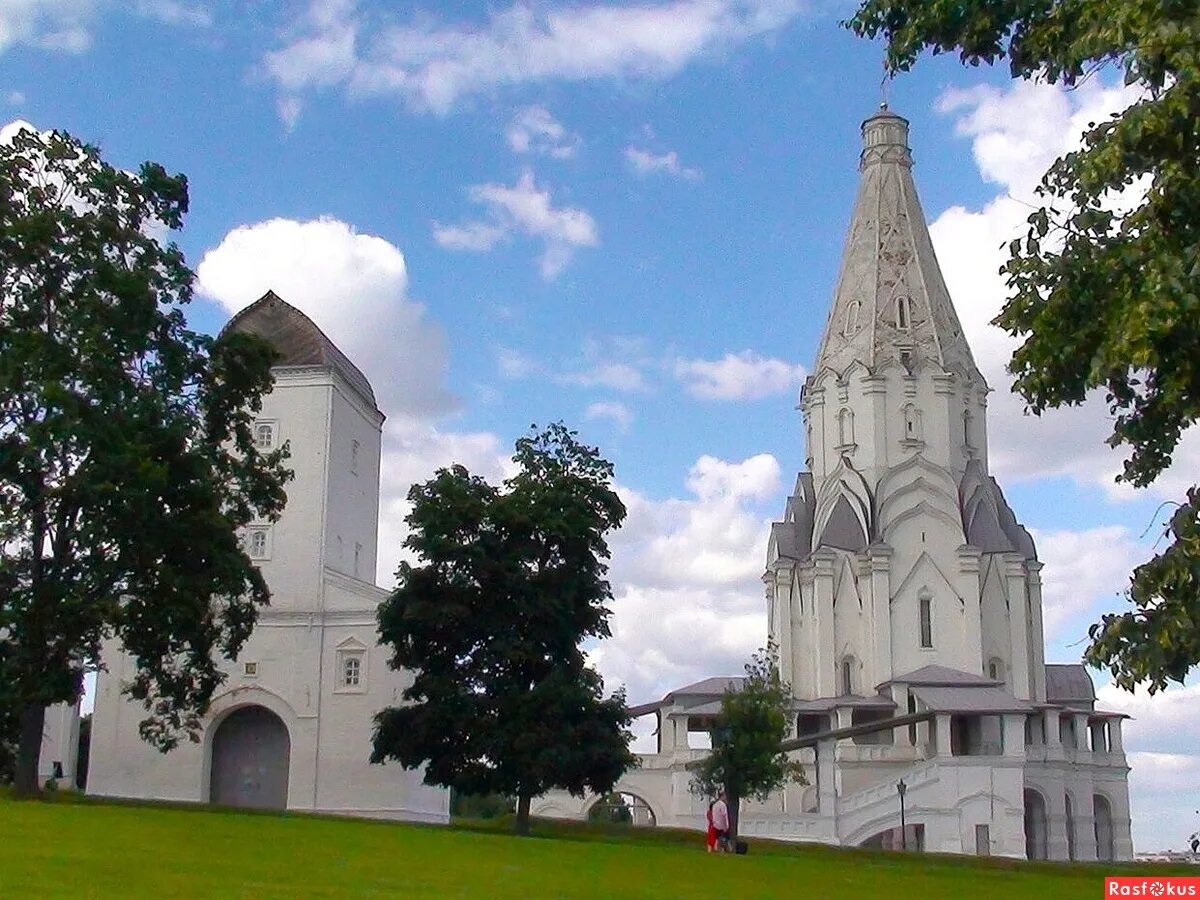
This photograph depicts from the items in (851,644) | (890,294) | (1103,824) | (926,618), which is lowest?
(1103,824)

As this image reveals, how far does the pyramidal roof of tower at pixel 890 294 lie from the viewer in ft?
218

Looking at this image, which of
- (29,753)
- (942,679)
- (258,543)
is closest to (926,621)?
(942,679)

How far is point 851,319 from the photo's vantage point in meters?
67.9

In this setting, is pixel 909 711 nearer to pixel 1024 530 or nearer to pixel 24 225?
pixel 1024 530

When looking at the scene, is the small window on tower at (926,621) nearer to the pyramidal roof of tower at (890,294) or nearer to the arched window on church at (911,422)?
the arched window on church at (911,422)

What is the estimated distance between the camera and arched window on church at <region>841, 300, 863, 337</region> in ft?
222

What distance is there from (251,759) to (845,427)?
33.0 meters

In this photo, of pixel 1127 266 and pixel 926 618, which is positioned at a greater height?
pixel 926 618

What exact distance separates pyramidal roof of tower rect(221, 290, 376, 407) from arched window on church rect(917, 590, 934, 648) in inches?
1046

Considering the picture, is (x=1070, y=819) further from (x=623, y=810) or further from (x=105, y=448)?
(x=105, y=448)

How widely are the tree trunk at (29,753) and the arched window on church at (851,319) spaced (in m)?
46.0

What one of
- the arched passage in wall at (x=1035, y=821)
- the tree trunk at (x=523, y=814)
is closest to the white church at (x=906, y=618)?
the arched passage in wall at (x=1035, y=821)

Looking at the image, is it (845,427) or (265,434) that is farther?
(845,427)

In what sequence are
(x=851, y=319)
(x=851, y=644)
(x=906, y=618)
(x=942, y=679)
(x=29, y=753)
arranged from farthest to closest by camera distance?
(x=851, y=319) < (x=851, y=644) < (x=906, y=618) < (x=942, y=679) < (x=29, y=753)
